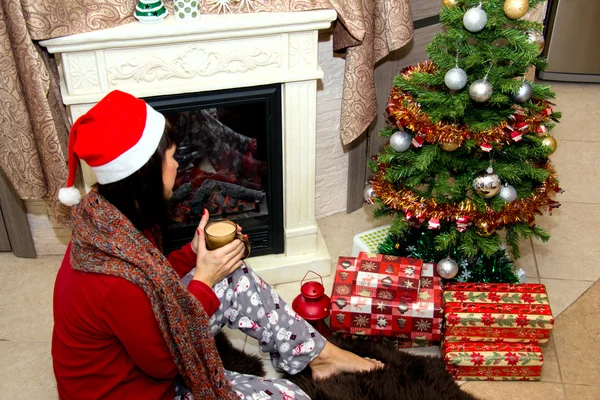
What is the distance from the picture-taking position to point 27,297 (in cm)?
254

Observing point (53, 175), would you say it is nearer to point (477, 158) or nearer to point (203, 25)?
point (203, 25)

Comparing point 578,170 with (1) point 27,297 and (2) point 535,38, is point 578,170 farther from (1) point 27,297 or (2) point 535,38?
(1) point 27,297

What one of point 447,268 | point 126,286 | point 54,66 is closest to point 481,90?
point 447,268

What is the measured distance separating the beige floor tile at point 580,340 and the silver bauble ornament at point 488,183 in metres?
0.59

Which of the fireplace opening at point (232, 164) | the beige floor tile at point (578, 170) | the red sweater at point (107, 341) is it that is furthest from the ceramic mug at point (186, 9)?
the beige floor tile at point (578, 170)

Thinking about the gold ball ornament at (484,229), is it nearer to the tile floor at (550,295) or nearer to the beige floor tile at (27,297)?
the tile floor at (550,295)

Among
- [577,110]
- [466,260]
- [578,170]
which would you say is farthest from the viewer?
[577,110]

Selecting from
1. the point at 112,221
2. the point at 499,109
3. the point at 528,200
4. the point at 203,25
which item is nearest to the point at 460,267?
the point at 528,200

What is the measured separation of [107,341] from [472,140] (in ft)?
4.06

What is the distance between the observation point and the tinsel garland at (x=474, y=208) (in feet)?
7.36

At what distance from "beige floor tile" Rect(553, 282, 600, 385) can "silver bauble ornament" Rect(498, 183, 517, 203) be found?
1.69 feet

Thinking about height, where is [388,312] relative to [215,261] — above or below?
below

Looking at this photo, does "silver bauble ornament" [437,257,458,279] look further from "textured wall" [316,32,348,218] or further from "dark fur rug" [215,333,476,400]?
"textured wall" [316,32,348,218]

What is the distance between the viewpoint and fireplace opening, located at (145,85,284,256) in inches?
89.9
